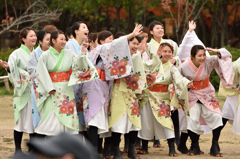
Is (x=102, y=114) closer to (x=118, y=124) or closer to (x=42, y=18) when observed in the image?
(x=118, y=124)

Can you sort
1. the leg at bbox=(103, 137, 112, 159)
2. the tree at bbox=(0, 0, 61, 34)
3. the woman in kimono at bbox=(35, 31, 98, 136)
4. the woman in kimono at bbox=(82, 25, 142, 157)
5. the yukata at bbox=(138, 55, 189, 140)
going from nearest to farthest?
the woman in kimono at bbox=(35, 31, 98, 136) → the woman in kimono at bbox=(82, 25, 142, 157) → the leg at bbox=(103, 137, 112, 159) → the yukata at bbox=(138, 55, 189, 140) → the tree at bbox=(0, 0, 61, 34)

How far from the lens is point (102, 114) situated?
17.1ft

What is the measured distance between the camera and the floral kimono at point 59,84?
495 centimetres

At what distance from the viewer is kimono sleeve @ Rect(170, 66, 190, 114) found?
564 centimetres

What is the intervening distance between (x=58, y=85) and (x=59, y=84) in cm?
2

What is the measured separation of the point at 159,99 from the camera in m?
5.83

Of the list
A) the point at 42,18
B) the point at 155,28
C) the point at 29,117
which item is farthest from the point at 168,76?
the point at 42,18

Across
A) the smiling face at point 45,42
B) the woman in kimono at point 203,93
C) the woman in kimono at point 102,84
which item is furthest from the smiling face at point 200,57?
the smiling face at point 45,42

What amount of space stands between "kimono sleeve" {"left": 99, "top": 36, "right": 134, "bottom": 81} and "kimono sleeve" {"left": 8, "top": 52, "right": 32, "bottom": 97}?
45.7 inches

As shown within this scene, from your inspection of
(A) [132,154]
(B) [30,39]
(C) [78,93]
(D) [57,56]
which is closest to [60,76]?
(D) [57,56]

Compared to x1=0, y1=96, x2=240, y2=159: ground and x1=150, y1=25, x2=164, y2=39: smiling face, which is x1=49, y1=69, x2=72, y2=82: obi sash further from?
x1=150, y1=25, x2=164, y2=39: smiling face

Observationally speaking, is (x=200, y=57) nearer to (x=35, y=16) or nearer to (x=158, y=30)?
(x=158, y=30)

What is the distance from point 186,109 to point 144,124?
66 centimetres

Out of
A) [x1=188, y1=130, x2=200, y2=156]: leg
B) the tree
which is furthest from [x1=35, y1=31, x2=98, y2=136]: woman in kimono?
the tree
